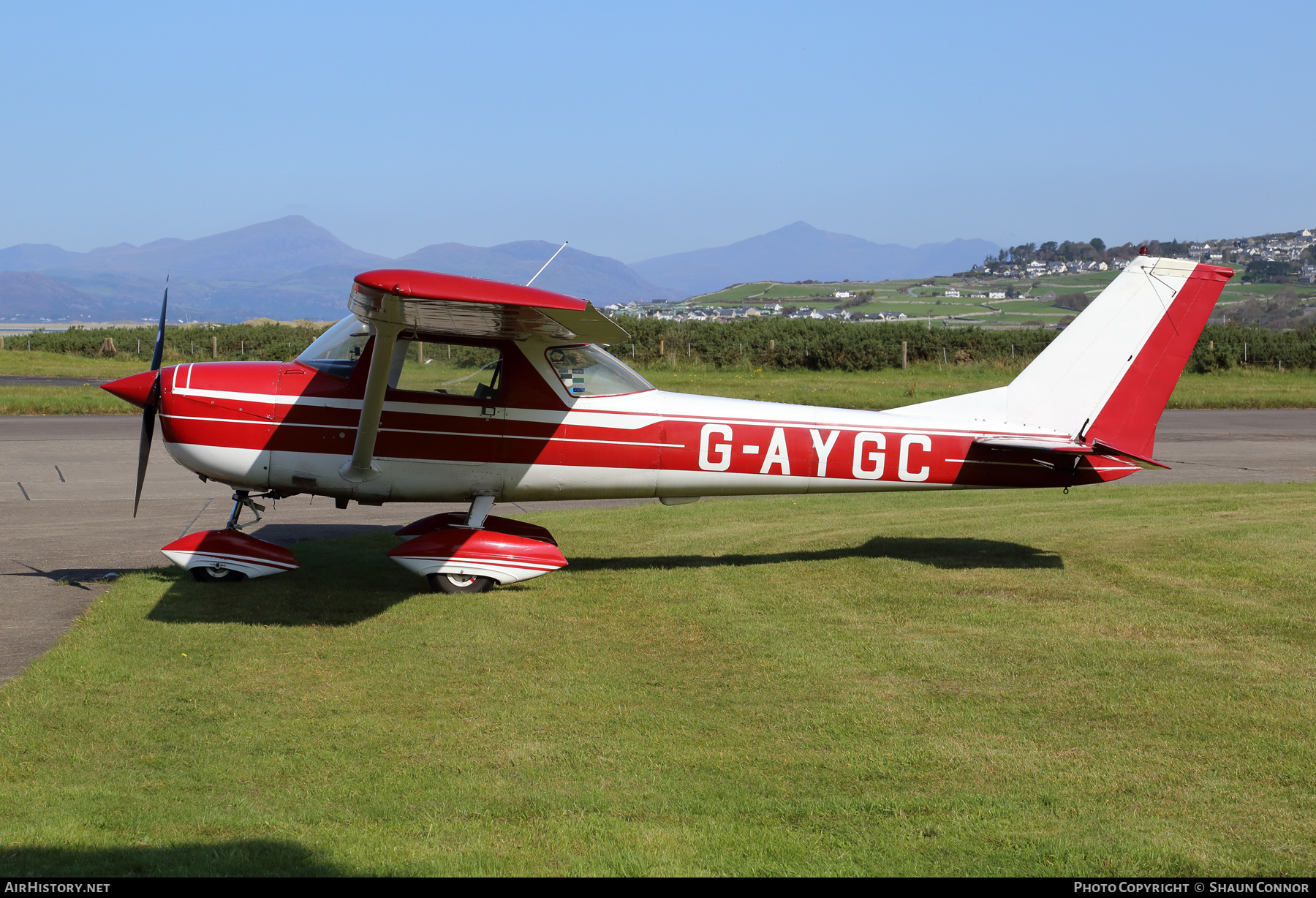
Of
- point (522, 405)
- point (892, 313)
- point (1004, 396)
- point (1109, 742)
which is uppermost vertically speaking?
point (892, 313)

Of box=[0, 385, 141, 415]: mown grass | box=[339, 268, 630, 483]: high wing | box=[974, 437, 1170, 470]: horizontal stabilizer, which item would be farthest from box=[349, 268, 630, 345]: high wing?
box=[0, 385, 141, 415]: mown grass

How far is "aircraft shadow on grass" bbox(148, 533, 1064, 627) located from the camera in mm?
7812

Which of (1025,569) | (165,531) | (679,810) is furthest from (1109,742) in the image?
(165,531)

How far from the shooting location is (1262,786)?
4.43 m

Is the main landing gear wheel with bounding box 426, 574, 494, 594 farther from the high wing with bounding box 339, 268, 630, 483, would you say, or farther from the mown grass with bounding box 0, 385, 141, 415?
the mown grass with bounding box 0, 385, 141, 415

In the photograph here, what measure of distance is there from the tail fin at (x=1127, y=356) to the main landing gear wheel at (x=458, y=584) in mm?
4145

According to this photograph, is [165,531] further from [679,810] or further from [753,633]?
[679,810]

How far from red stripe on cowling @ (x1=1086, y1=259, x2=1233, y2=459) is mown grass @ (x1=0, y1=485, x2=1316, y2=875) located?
1.18 metres

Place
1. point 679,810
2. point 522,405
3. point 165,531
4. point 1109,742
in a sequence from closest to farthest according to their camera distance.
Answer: point 679,810 → point 1109,742 → point 522,405 → point 165,531

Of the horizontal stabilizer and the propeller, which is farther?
the horizontal stabilizer

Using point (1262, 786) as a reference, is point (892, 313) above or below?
above

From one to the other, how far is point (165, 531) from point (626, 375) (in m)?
5.82

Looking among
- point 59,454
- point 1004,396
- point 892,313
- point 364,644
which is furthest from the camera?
A: point 892,313
